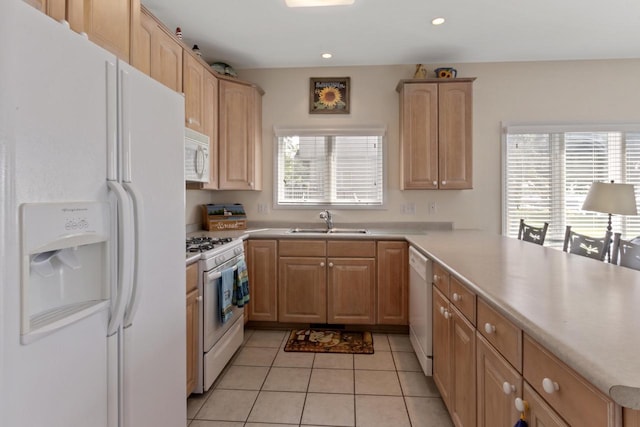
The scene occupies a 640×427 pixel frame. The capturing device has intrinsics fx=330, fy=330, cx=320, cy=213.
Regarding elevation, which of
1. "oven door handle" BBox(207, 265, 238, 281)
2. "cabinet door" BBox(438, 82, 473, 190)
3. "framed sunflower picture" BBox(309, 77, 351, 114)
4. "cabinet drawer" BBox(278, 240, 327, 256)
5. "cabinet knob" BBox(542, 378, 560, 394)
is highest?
"framed sunflower picture" BBox(309, 77, 351, 114)

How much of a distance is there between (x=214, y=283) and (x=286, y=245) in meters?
0.96

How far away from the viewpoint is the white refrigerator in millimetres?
745

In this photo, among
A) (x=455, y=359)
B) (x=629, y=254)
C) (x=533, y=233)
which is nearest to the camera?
(x=455, y=359)

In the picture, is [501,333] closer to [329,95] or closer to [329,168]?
[329,168]

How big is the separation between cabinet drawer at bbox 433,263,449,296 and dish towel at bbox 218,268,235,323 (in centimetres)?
138

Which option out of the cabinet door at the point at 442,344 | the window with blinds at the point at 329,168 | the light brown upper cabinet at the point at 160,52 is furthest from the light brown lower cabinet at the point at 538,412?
the window with blinds at the point at 329,168

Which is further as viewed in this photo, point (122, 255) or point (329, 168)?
point (329, 168)

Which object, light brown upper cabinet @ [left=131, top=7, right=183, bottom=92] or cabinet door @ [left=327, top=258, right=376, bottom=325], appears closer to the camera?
light brown upper cabinet @ [left=131, top=7, right=183, bottom=92]

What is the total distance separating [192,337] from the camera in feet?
6.37

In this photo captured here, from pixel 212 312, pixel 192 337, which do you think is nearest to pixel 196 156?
pixel 212 312

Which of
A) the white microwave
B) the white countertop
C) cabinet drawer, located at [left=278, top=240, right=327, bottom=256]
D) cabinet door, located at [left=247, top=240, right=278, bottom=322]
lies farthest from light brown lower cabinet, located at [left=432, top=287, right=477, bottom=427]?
the white microwave

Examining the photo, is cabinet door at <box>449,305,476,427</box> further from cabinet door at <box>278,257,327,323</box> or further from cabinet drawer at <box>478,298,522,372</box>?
cabinet door at <box>278,257,327,323</box>

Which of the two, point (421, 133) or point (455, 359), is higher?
point (421, 133)

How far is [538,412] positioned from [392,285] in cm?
205
